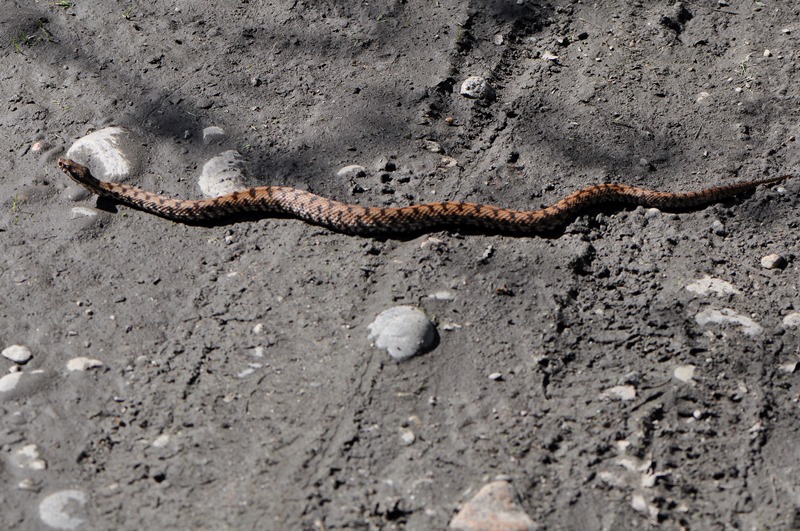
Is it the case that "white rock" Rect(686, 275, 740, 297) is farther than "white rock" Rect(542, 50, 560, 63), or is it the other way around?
"white rock" Rect(542, 50, 560, 63)

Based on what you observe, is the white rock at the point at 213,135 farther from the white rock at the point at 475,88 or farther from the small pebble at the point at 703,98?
the small pebble at the point at 703,98

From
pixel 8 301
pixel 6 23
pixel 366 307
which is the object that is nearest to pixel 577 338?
Answer: pixel 366 307

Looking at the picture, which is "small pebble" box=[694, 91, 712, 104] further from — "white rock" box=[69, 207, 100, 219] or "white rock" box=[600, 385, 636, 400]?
"white rock" box=[69, 207, 100, 219]

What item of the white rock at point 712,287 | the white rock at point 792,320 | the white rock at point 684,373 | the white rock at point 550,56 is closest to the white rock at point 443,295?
the white rock at point 684,373

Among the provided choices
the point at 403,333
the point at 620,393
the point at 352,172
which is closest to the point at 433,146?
the point at 352,172

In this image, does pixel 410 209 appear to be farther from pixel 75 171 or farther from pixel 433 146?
pixel 75 171

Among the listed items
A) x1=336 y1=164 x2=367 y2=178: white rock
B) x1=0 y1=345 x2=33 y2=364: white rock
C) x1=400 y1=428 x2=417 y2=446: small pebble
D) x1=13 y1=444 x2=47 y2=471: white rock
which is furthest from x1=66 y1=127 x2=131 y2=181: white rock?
x1=400 y1=428 x2=417 y2=446: small pebble

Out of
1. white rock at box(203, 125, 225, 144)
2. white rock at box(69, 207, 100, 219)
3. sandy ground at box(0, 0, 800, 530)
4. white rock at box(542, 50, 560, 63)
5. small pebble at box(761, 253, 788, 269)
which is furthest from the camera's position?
white rock at box(542, 50, 560, 63)
